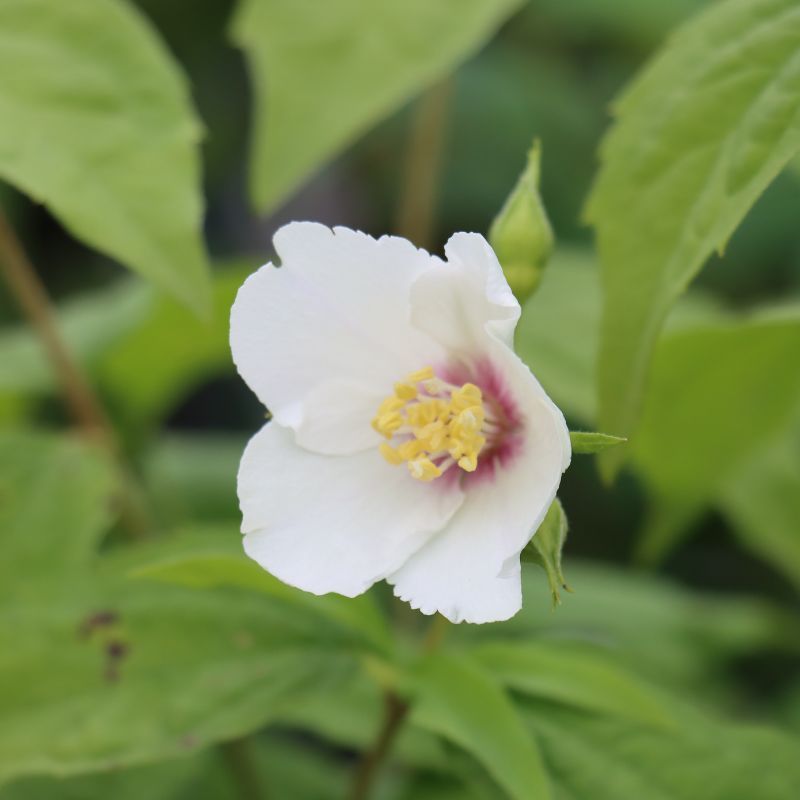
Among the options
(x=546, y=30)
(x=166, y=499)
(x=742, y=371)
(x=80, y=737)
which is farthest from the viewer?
(x=546, y=30)

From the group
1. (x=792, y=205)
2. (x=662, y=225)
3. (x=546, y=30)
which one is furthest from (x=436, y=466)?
(x=546, y=30)

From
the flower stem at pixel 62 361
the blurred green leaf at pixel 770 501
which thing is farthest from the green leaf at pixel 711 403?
the flower stem at pixel 62 361

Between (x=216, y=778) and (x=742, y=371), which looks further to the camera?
(x=216, y=778)

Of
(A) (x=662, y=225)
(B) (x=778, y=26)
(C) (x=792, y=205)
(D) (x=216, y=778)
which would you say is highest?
(B) (x=778, y=26)

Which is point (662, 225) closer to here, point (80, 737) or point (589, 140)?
point (80, 737)

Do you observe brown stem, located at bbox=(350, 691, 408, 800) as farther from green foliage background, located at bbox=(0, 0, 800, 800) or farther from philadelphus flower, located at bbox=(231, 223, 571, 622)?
philadelphus flower, located at bbox=(231, 223, 571, 622)

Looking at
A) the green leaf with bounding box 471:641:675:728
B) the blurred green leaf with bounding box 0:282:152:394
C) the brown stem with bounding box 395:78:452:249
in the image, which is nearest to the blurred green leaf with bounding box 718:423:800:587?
the green leaf with bounding box 471:641:675:728

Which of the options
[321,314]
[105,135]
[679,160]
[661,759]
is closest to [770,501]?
[661,759]

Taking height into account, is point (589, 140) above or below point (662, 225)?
below

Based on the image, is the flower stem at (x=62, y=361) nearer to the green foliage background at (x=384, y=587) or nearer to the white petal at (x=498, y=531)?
the green foliage background at (x=384, y=587)
